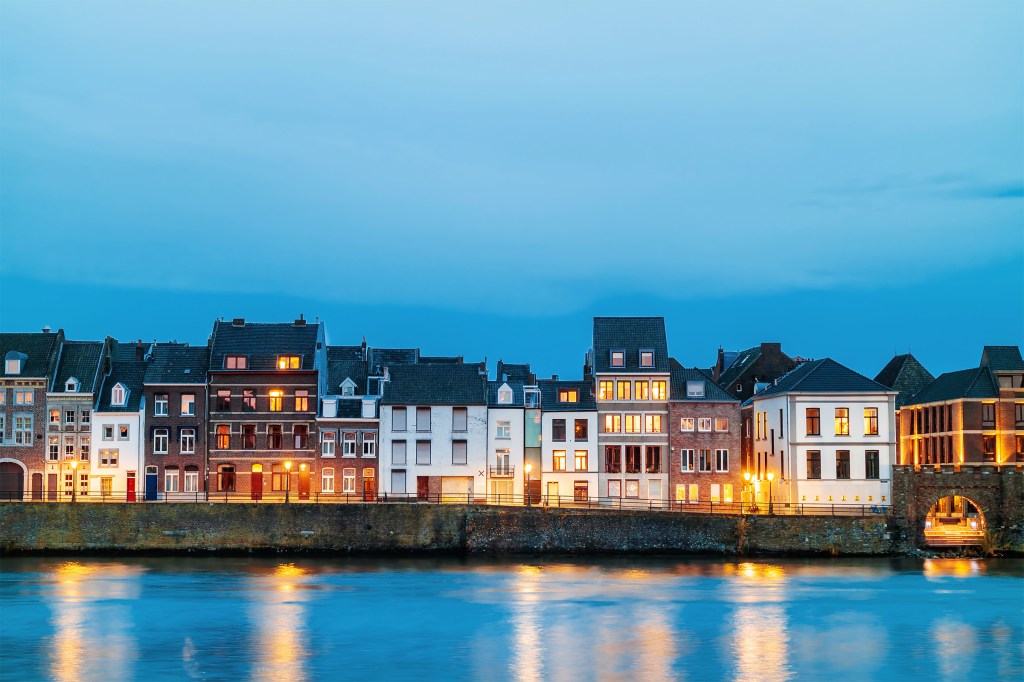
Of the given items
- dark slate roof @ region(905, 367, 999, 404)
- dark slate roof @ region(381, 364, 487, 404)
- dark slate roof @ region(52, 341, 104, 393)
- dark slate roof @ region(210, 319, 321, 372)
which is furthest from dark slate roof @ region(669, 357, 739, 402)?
dark slate roof @ region(52, 341, 104, 393)

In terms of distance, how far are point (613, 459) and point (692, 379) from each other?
21.9 feet

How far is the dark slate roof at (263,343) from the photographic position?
265 feet

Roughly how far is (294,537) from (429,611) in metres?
18.8

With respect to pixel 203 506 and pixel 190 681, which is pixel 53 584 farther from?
pixel 190 681

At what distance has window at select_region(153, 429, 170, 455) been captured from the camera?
8081cm

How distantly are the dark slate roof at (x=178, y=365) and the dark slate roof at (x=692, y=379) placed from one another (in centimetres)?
2776

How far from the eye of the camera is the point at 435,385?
80.4 m

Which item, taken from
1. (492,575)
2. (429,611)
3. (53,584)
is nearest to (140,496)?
(53,584)

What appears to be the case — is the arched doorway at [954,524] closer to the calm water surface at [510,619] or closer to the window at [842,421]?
the calm water surface at [510,619]

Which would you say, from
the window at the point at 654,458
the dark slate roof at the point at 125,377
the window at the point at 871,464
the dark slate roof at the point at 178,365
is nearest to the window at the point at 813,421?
the window at the point at 871,464

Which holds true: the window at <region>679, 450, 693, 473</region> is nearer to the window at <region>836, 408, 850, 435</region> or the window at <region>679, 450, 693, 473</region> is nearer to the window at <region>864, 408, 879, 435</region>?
the window at <region>836, 408, 850, 435</region>

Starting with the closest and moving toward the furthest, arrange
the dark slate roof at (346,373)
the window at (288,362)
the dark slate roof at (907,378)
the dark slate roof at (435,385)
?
the dark slate roof at (435,385)
the window at (288,362)
the dark slate roof at (346,373)
the dark slate roof at (907,378)

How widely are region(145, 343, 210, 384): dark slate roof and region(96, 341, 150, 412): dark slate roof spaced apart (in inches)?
51.8

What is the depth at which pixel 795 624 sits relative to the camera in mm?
51500
